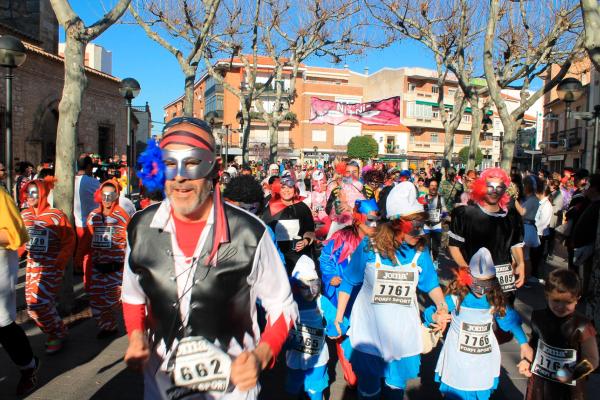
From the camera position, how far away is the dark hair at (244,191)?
471 centimetres

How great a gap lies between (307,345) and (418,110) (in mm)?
57901

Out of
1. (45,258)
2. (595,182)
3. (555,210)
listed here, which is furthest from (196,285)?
(555,210)

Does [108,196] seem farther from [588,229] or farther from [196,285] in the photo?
[588,229]

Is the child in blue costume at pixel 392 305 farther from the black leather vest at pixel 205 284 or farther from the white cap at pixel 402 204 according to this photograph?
the black leather vest at pixel 205 284

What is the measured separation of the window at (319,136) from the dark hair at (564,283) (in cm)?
5306

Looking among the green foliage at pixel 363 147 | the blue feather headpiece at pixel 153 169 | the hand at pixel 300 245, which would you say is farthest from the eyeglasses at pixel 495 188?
the green foliage at pixel 363 147

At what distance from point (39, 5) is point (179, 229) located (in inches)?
984

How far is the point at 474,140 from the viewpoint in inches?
644

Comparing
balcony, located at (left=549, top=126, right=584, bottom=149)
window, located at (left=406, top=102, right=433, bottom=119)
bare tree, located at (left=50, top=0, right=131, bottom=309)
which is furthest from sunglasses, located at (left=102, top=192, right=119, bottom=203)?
window, located at (left=406, top=102, right=433, bottom=119)

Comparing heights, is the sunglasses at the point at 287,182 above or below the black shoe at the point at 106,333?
above

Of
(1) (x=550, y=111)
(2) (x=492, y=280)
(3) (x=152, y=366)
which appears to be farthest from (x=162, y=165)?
(1) (x=550, y=111)

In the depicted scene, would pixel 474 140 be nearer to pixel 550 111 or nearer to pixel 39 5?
pixel 39 5

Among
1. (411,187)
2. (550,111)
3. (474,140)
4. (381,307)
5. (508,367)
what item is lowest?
(508,367)

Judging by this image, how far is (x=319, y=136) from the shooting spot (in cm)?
5603
